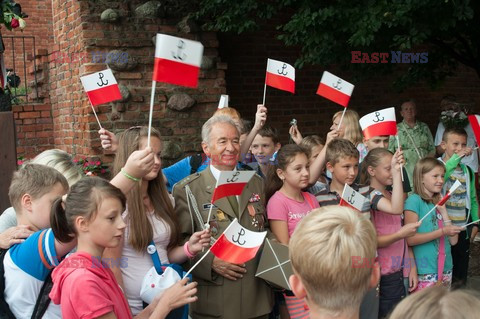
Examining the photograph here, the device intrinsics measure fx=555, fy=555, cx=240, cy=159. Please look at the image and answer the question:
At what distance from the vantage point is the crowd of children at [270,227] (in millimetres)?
1772

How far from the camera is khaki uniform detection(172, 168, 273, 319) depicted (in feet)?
10.3

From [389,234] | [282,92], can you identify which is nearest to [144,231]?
[389,234]

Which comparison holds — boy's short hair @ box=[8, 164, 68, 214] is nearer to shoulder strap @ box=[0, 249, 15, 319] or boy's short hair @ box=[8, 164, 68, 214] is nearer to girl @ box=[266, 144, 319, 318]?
shoulder strap @ box=[0, 249, 15, 319]

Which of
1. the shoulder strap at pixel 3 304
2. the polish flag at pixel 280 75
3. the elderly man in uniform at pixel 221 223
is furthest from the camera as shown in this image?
the polish flag at pixel 280 75

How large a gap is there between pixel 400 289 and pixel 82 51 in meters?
4.03

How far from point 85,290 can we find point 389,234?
234cm

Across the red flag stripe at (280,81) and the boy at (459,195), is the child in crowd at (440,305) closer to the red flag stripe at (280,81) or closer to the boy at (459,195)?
the red flag stripe at (280,81)

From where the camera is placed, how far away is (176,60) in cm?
263

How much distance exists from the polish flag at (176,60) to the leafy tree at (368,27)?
2540 mm

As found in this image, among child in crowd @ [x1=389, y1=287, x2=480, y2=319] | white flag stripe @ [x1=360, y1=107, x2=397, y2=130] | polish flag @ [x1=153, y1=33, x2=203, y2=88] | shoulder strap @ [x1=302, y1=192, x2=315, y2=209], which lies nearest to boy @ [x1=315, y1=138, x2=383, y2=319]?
shoulder strap @ [x1=302, y1=192, x2=315, y2=209]

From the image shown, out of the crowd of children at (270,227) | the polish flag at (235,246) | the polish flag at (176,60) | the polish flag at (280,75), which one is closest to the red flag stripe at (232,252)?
the polish flag at (235,246)

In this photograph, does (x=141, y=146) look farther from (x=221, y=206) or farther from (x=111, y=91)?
(x=111, y=91)

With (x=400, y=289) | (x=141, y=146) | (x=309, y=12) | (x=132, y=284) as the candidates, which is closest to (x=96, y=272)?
(x=132, y=284)

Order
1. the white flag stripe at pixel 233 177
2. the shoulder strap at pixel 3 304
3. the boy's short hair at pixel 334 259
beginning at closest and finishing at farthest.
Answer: the boy's short hair at pixel 334 259
the shoulder strap at pixel 3 304
the white flag stripe at pixel 233 177
